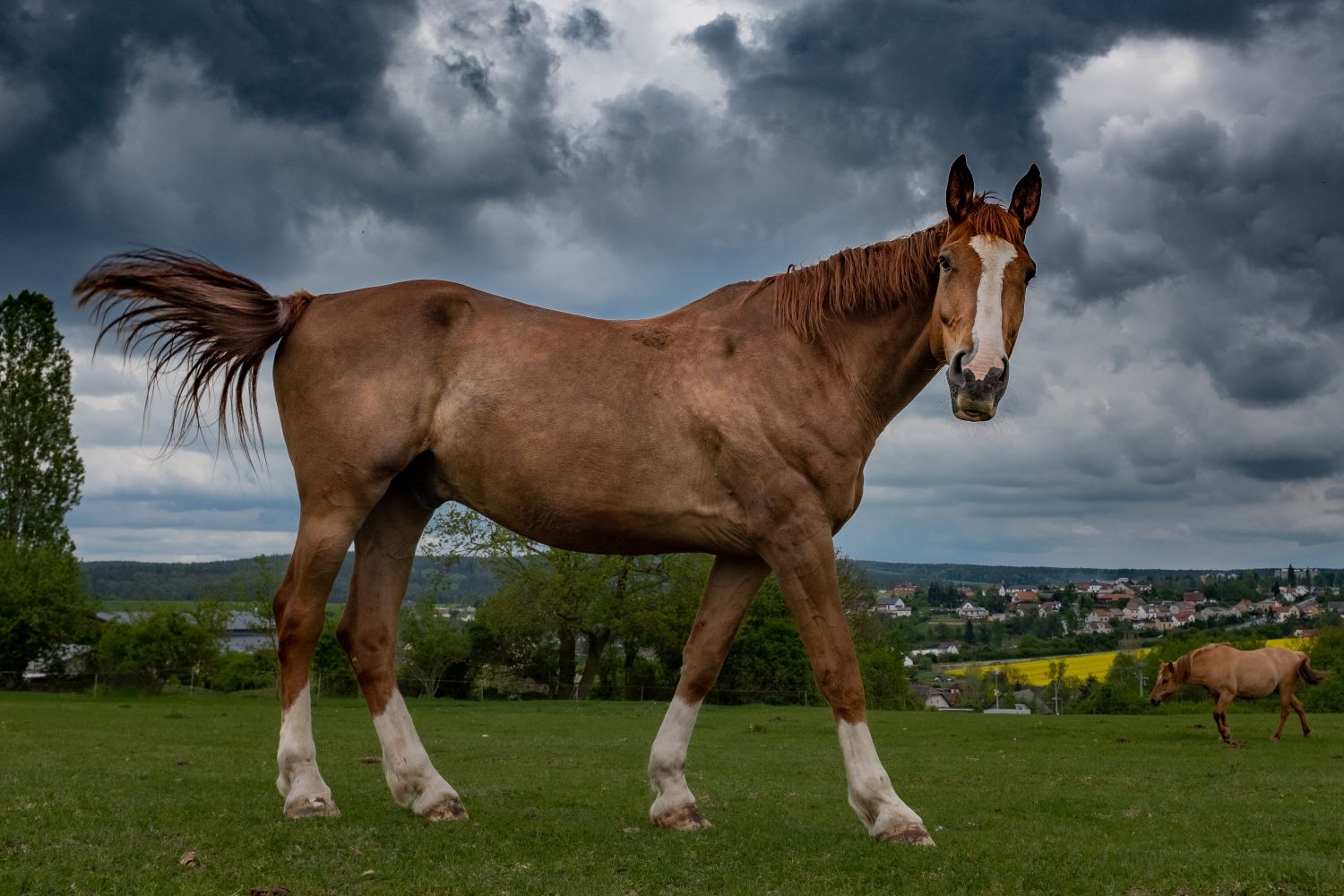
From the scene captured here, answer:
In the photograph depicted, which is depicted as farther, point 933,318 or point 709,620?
point 709,620

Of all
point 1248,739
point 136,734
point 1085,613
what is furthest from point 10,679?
point 1085,613

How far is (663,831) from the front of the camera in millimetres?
5535

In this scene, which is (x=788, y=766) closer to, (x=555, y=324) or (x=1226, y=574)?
(x=555, y=324)

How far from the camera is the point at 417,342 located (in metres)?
5.86

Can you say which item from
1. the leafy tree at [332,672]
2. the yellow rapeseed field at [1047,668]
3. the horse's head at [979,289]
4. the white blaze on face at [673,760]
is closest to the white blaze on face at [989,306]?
the horse's head at [979,289]

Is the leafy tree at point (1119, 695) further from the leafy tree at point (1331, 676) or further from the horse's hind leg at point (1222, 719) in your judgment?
the horse's hind leg at point (1222, 719)

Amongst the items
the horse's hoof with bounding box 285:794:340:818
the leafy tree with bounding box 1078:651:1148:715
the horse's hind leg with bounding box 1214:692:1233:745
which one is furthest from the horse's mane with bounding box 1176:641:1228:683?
the leafy tree with bounding box 1078:651:1148:715

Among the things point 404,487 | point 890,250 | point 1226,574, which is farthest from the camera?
point 1226,574

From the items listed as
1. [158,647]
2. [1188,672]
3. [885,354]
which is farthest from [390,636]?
[158,647]

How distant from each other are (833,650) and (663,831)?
1.33 metres

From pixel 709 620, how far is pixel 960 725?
18.0 meters

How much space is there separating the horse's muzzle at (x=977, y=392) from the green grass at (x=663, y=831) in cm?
199

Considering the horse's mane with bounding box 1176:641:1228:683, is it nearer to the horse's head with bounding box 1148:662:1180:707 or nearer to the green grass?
the horse's head with bounding box 1148:662:1180:707

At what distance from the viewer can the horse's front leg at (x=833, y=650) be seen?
17.1 ft
